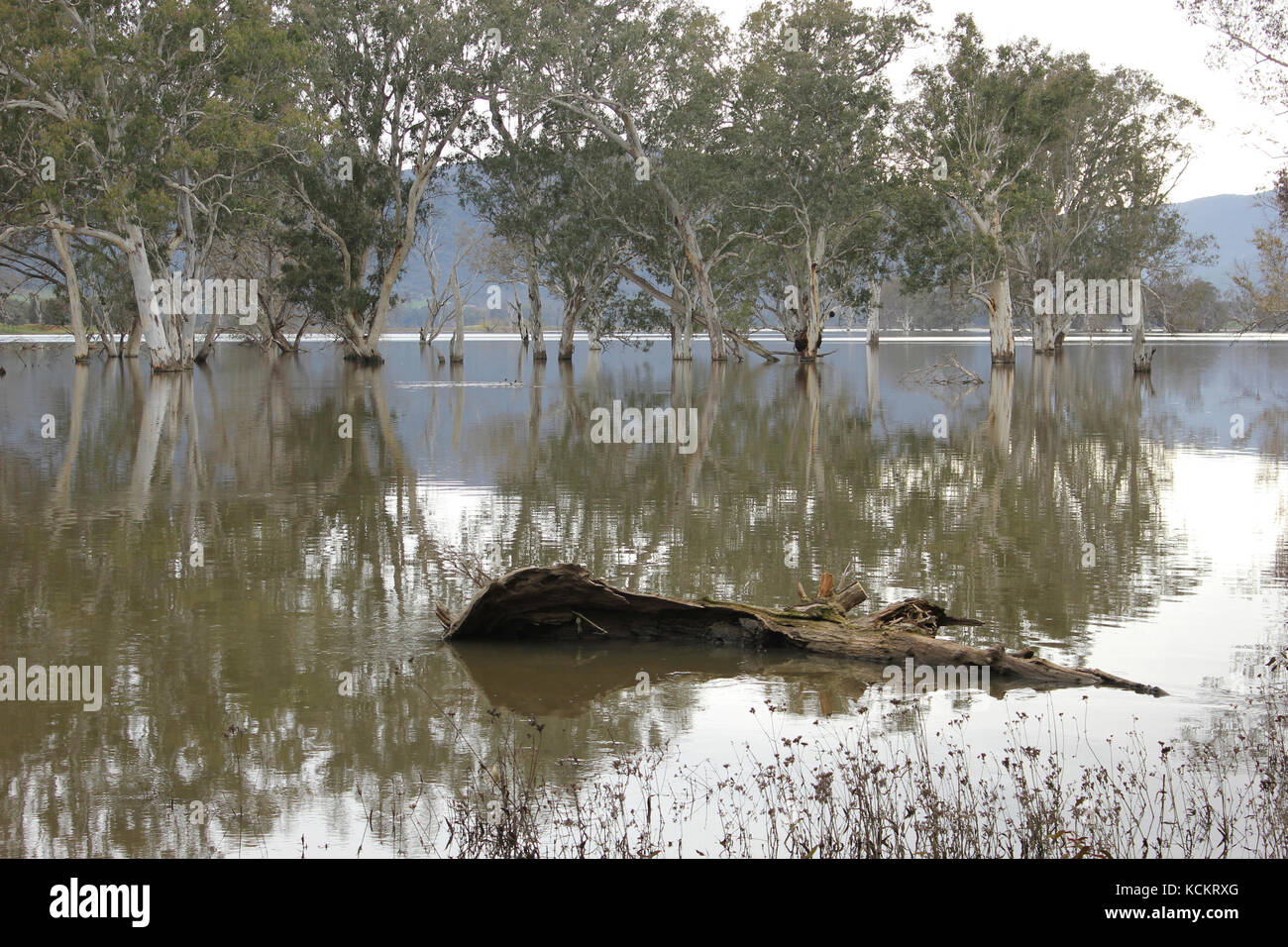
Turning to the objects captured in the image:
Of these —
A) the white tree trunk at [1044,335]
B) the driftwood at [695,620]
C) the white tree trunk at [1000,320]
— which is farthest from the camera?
the white tree trunk at [1044,335]

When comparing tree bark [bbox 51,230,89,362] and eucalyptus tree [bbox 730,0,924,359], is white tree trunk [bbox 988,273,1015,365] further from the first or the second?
tree bark [bbox 51,230,89,362]

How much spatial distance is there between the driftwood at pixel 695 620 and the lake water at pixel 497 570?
0.21 metres

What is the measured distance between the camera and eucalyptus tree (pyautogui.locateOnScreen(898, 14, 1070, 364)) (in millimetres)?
43281

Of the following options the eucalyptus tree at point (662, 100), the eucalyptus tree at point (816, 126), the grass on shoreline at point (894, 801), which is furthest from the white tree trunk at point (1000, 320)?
the grass on shoreline at point (894, 801)

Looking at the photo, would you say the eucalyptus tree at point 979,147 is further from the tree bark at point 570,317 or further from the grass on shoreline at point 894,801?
the grass on shoreline at point 894,801

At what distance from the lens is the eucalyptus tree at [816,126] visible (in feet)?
157

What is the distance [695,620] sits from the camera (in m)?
7.96

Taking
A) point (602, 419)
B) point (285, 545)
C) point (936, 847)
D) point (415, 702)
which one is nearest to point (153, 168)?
point (602, 419)

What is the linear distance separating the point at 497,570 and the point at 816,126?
4119 cm

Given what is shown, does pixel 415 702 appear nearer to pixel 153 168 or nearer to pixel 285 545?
pixel 285 545

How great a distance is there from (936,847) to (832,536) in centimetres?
728

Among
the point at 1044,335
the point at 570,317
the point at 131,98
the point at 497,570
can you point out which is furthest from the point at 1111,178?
the point at 497,570

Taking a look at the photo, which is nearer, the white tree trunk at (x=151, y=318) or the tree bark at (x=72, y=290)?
the white tree trunk at (x=151, y=318)

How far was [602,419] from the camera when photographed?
25125mm
